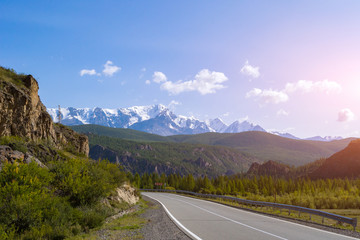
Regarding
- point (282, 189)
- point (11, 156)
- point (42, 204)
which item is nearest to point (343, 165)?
point (282, 189)

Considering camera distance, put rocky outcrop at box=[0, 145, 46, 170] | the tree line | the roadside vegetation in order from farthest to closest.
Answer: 1. the tree line
2. rocky outcrop at box=[0, 145, 46, 170]
3. the roadside vegetation

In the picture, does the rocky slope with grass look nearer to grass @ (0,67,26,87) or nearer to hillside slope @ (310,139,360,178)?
grass @ (0,67,26,87)

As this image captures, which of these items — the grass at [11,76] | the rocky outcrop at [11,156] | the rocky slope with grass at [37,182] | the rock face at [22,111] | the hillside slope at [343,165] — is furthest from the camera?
the hillside slope at [343,165]

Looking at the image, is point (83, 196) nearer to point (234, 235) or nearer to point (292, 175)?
point (234, 235)

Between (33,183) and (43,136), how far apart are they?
14426 millimetres

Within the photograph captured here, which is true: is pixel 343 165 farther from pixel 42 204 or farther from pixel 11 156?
pixel 42 204

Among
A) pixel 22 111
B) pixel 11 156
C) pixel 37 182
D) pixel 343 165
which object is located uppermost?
pixel 22 111

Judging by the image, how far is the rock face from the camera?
18.6 metres

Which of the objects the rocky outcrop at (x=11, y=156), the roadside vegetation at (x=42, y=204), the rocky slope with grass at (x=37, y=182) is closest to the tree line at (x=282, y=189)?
the rocky slope with grass at (x=37, y=182)

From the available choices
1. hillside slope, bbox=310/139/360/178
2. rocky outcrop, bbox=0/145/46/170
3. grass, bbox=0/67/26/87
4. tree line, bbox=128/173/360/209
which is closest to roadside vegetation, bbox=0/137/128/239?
rocky outcrop, bbox=0/145/46/170

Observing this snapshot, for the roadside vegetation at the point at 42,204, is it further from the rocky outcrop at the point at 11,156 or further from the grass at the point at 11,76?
the grass at the point at 11,76

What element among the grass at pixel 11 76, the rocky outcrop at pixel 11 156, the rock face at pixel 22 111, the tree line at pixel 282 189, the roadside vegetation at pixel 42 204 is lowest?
the tree line at pixel 282 189

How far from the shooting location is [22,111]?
2030cm

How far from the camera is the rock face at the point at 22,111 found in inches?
734
